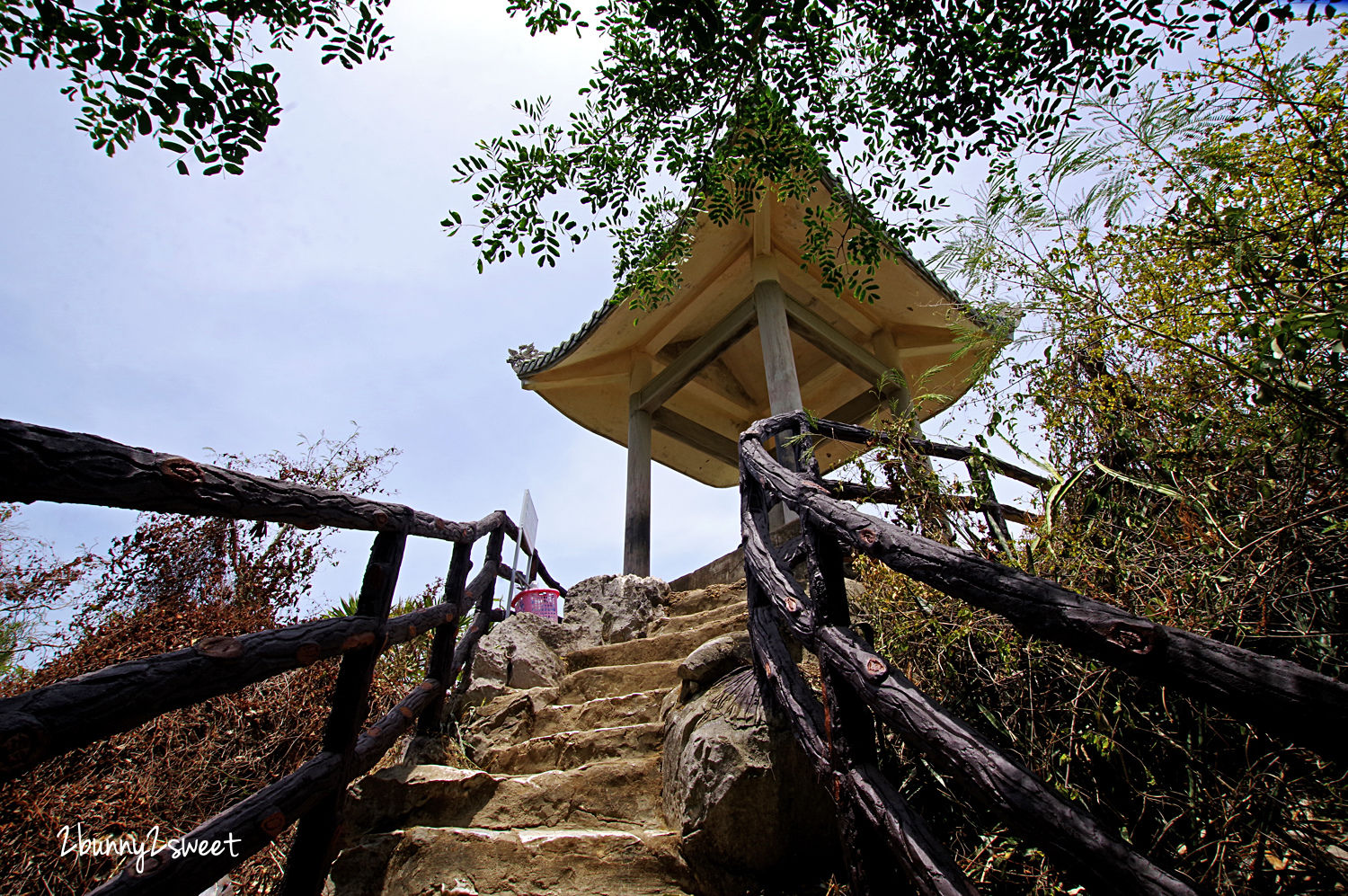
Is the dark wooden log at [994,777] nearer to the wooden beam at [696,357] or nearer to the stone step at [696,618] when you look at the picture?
the stone step at [696,618]

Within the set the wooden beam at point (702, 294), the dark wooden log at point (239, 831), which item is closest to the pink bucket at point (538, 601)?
the dark wooden log at point (239, 831)

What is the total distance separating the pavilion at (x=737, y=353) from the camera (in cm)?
609

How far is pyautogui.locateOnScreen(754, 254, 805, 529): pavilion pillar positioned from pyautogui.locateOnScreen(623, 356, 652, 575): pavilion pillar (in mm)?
1605

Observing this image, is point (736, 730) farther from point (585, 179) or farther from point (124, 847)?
point (124, 847)

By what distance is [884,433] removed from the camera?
2369 mm

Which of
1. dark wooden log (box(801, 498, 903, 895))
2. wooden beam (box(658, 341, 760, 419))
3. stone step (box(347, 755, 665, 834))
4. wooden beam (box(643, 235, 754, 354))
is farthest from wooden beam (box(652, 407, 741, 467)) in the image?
dark wooden log (box(801, 498, 903, 895))

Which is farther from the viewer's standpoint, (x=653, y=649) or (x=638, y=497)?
(x=638, y=497)

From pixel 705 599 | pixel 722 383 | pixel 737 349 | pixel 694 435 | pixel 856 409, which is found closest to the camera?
pixel 705 599

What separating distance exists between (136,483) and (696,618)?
124 inches

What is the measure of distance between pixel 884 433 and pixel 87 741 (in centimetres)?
231

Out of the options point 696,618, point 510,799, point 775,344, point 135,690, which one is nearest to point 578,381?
point 775,344

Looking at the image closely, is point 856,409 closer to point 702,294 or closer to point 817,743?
point 702,294

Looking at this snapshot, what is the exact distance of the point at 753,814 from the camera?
1950 millimetres

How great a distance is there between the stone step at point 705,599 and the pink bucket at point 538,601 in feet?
4.21
